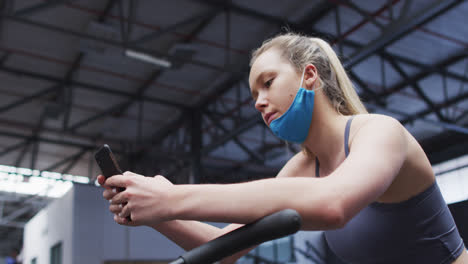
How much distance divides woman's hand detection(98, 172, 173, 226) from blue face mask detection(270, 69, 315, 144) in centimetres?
32

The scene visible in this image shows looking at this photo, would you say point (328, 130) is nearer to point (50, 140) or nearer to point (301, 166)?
point (301, 166)

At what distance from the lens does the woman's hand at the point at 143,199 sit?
2.04 feet

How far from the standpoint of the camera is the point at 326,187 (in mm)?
595

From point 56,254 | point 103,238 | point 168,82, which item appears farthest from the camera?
point 168,82

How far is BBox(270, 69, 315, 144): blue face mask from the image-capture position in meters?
0.87

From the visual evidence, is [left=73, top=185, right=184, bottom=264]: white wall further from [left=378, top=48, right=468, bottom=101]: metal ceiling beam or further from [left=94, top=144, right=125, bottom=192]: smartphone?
[left=94, top=144, right=125, bottom=192]: smartphone

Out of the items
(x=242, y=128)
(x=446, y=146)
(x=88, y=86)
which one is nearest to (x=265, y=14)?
(x=242, y=128)

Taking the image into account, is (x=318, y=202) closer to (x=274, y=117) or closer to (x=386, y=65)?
(x=274, y=117)

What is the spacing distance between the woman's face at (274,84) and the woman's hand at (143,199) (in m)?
0.31

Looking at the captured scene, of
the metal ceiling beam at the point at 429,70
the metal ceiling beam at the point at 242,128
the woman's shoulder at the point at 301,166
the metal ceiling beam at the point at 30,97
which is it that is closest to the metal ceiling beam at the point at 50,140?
the metal ceiling beam at the point at 30,97

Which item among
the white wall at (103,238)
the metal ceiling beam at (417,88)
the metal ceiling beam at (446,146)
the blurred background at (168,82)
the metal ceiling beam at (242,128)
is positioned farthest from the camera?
the metal ceiling beam at (446,146)

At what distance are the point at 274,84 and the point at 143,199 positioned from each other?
38 cm

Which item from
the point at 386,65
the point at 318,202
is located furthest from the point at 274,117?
the point at 386,65

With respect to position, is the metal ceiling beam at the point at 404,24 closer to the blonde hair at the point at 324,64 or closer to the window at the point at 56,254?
the blonde hair at the point at 324,64
